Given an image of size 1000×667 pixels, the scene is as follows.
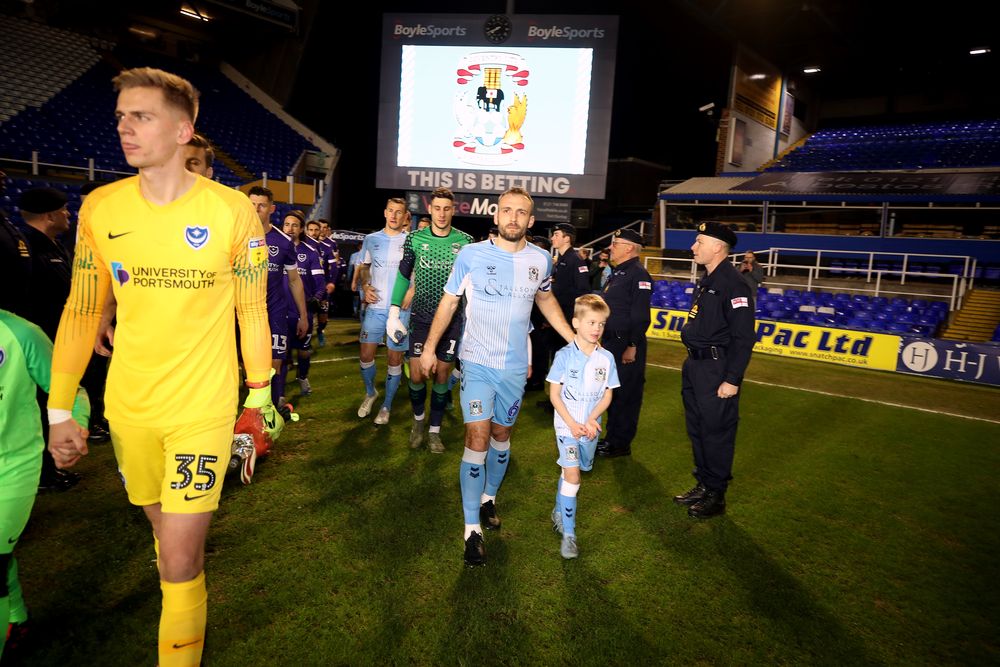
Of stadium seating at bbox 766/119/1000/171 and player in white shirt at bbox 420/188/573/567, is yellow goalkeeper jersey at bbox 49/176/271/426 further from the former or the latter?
stadium seating at bbox 766/119/1000/171

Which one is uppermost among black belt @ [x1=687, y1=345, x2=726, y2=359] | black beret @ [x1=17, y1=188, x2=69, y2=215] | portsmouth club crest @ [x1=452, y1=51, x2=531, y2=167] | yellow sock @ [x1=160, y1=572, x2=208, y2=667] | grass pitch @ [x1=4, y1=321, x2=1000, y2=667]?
portsmouth club crest @ [x1=452, y1=51, x2=531, y2=167]

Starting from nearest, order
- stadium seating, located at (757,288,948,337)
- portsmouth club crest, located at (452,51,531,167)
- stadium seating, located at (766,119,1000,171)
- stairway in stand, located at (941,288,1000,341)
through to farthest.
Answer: stairway in stand, located at (941,288,1000,341)
stadium seating, located at (757,288,948,337)
portsmouth club crest, located at (452,51,531,167)
stadium seating, located at (766,119,1000,171)

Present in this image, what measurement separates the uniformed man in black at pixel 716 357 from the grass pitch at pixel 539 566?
1.26 feet

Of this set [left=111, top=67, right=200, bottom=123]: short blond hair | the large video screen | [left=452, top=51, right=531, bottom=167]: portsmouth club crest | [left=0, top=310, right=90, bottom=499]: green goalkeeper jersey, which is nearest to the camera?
[left=111, top=67, right=200, bottom=123]: short blond hair

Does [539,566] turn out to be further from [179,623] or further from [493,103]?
[493,103]

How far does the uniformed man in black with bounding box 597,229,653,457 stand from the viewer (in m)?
6.20

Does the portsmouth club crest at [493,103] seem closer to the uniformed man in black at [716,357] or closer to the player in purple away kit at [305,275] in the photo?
the player in purple away kit at [305,275]

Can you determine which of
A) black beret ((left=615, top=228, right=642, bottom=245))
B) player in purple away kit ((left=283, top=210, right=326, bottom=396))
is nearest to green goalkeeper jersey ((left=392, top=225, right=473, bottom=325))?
black beret ((left=615, top=228, right=642, bottom=245))

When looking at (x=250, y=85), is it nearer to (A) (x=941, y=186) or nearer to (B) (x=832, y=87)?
(A) (x=941, y=186)

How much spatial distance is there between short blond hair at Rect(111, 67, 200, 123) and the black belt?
4.19 metres

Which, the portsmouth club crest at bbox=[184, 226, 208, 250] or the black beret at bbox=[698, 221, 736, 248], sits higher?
the black beret at bbox=[698, 221, 736, 248]

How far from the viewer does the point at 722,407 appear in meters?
4.91

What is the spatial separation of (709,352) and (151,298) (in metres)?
4.22

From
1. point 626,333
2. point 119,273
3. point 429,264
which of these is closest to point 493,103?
point 429,264
